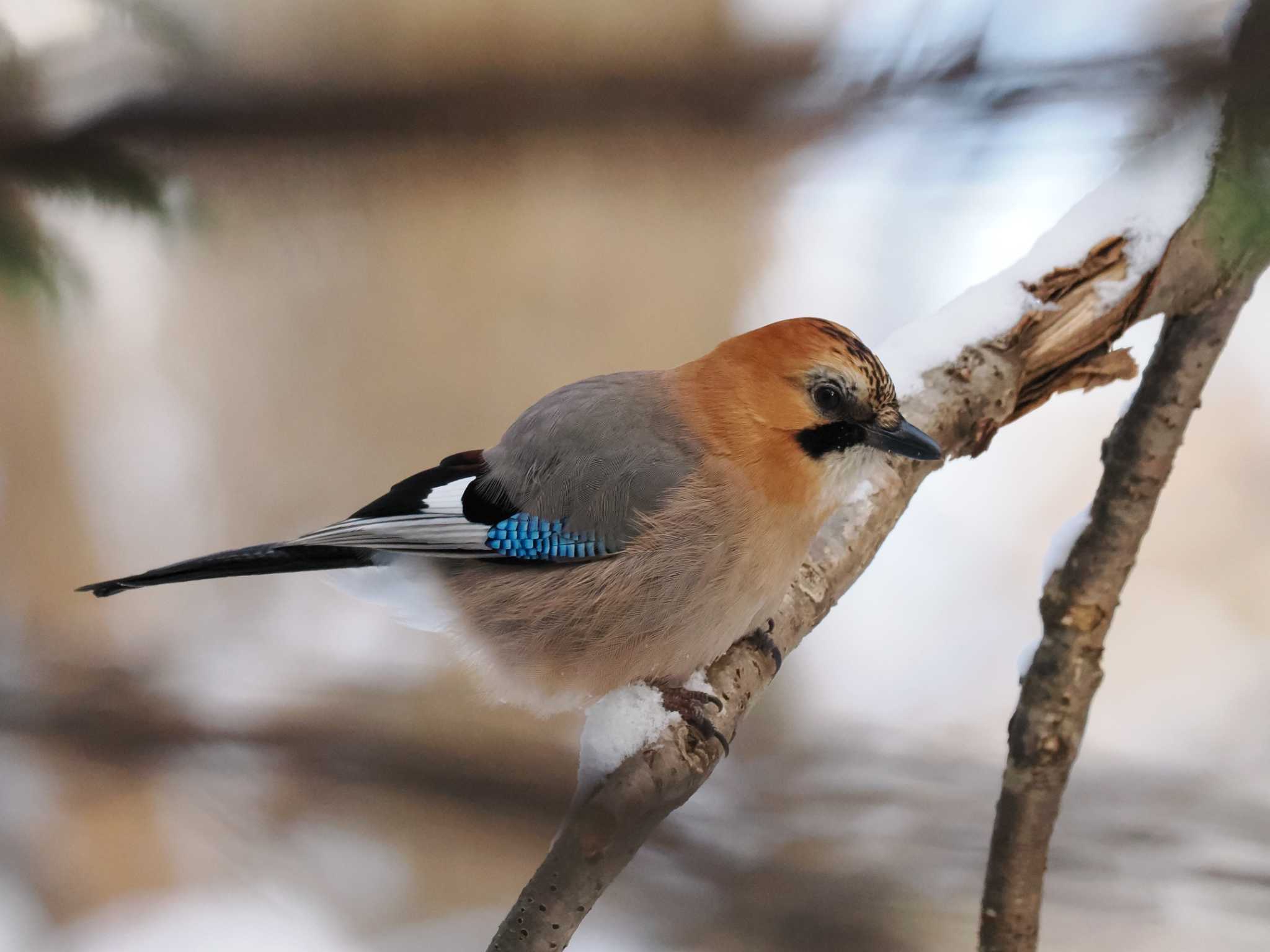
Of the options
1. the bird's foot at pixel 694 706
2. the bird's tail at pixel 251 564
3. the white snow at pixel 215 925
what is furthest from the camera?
the white snow at pixel 215 925

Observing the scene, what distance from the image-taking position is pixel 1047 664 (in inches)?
41.6

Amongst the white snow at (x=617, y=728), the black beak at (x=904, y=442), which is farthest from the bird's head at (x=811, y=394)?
the white snow at (x=617, y=728)

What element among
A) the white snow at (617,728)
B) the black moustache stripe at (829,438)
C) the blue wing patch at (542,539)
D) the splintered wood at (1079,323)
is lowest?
the white snow at (617,728)

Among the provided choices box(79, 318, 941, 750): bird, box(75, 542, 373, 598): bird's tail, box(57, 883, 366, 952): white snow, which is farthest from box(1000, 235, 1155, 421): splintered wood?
box(57, 883, 366, 952): white snow

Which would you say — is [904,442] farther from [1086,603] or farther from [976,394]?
[1086,603]

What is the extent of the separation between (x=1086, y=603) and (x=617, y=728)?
1.80ft

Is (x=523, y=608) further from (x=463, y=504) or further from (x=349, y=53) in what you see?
(x=349, y=53)

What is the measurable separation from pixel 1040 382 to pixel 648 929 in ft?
2.73

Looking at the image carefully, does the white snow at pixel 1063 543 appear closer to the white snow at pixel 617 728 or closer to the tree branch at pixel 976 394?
the tree branch at pixel 976 394

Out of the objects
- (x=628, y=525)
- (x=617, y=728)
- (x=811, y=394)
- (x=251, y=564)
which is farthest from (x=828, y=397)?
(x=251, y=564)

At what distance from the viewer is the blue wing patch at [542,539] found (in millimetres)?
936

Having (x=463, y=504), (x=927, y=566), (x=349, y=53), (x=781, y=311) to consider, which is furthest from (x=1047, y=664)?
(x=349, y=53)

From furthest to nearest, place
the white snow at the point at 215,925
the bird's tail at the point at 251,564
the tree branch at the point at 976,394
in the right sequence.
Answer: the white snow at the point at 215,925 → the tree branch at the point at 976,394 → the bird's tail at the point at 251,564

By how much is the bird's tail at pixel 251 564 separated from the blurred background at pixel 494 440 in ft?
0.96
